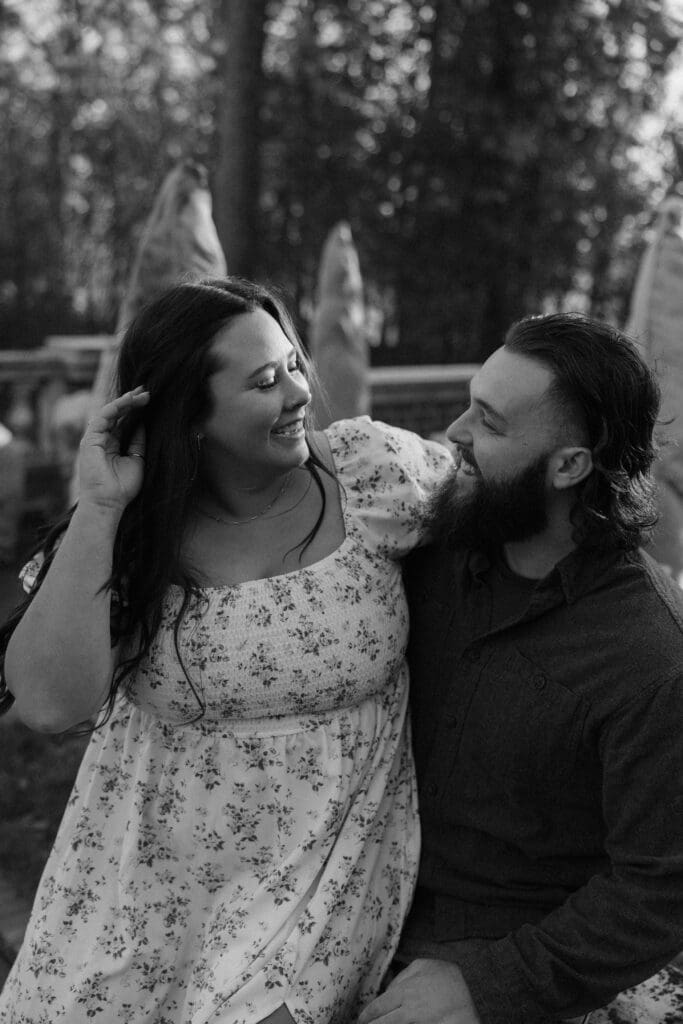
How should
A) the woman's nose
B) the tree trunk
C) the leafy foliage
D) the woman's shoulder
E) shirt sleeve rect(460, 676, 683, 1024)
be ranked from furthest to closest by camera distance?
the leafy foliage, the tree trunk, the woman's shoulder, the woman's nose, shirt sleeve rect(460, 676, 683, 1024)

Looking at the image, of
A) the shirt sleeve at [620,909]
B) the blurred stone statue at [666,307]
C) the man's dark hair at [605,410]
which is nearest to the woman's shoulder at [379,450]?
the man's dark hair at [605,410]

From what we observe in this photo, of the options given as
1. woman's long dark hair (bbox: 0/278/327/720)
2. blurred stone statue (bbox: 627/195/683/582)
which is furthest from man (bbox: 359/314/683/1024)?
blurred stone statue (bbox: 627/195/683/582)

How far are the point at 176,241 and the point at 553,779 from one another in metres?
2.79

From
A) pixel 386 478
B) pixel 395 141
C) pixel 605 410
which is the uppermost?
pixel 605 410

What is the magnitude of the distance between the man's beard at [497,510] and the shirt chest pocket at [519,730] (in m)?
0.21

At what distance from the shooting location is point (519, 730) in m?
1.87

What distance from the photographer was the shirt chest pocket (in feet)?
5.97

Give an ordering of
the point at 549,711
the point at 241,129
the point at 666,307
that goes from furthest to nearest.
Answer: the point at 241,129 → the point at 666,307 → the point at 549,711

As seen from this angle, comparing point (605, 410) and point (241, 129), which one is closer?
point (605, 410)

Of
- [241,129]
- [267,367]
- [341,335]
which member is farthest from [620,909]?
[241,129]

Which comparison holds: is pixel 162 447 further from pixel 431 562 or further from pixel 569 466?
pixel 569 466

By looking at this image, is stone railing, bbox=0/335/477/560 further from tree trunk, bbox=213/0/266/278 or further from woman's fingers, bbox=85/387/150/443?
woman's fingers, bbox=85/387/150/443

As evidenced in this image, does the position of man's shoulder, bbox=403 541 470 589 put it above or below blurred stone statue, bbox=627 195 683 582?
above

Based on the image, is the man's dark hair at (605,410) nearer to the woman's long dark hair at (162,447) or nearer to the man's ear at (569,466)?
the man's ear at (569,466)
